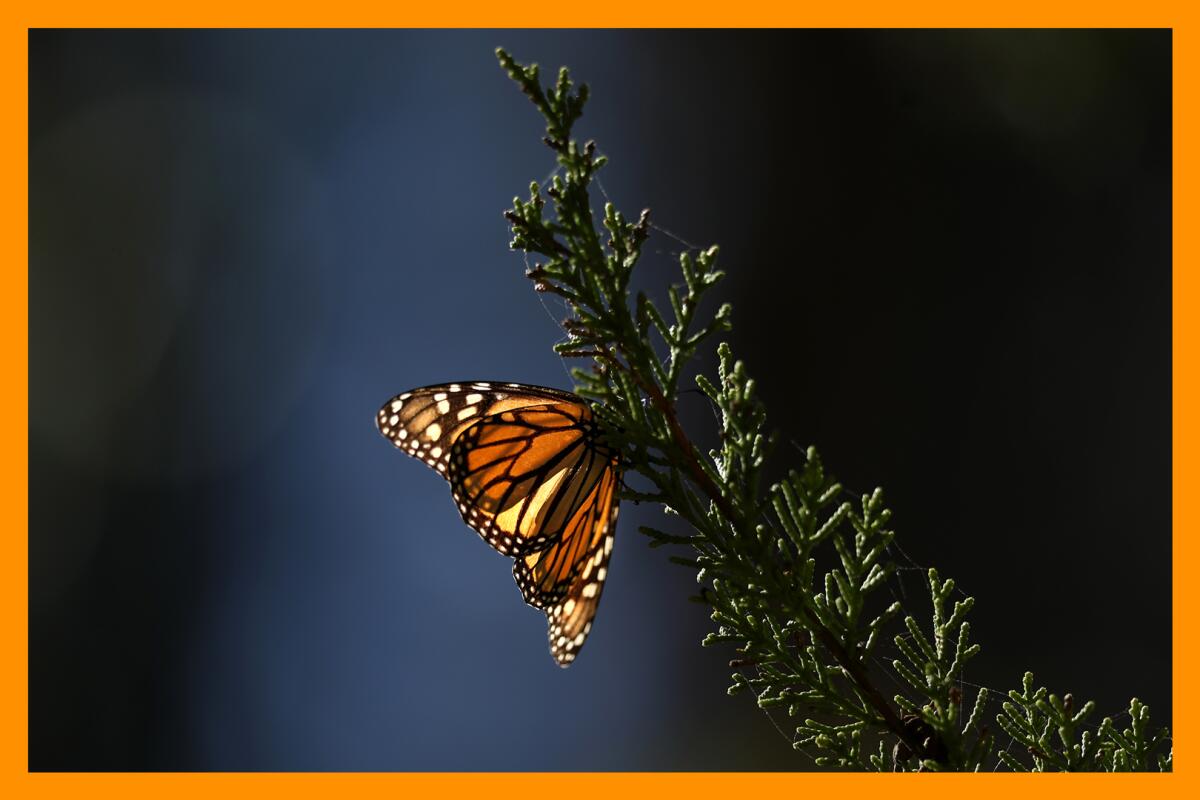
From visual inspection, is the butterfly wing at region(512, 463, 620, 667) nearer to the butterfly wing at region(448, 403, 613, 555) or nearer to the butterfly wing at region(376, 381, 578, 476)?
the butterfly wing at region(448, 403, 613, 555)

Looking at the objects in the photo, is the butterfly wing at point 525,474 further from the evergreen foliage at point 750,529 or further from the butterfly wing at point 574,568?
the evergreen foliage at point 750,529

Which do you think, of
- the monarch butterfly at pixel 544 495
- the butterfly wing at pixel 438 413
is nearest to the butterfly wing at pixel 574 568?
the monarch butterfly at pixel 544 495

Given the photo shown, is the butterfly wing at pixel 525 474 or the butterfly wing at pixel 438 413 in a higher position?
the butterfly wing at pixel 438 413

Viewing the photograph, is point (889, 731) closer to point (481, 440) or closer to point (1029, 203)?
point (481, 440)

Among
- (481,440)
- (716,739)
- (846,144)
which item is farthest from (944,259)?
(481,440)

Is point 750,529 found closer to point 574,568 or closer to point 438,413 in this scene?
point 574,568

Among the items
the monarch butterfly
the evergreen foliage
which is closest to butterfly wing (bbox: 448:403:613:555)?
the monarch butterfly
